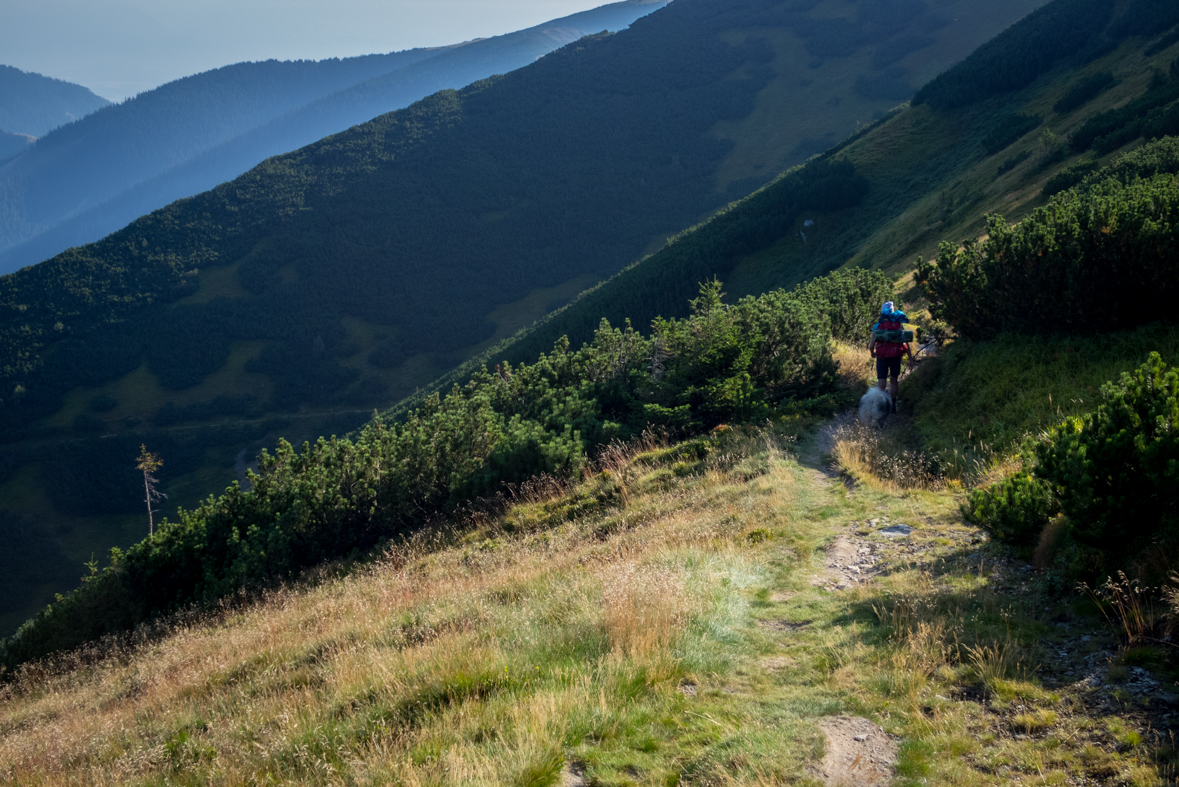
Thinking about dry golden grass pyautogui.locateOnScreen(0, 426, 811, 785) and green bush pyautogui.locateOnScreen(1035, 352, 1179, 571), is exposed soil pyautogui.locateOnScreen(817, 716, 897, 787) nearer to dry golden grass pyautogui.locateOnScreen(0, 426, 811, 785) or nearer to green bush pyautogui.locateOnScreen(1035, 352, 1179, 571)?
dry golden grass pyautogui.locateOnScreen(0, 426, 811, 785)

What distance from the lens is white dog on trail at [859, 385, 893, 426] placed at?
1220cm

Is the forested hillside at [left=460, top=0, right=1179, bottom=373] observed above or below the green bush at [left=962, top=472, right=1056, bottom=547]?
above

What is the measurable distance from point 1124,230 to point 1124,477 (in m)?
7.43

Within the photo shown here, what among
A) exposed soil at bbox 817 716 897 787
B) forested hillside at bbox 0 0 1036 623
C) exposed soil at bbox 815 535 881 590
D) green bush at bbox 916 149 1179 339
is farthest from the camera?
forested hillside at bbox 0 0 1036 623

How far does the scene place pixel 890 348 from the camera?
40.1ft

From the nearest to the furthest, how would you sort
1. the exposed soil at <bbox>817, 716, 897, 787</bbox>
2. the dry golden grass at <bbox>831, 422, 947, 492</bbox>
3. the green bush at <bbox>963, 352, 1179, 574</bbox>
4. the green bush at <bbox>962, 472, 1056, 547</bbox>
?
the exposed soil at <bbox>817, 716, 897, 787</bbox> → the green bush at <bbox>963, 352, 1179, 574</bbox> → the green bush at <bbox>962, 472, 1056, 547</bbox> → the dry golden grass at <bbox>831, 422, 947, 492</bbox>

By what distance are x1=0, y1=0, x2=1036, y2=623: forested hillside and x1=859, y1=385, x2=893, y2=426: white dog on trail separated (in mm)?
62173

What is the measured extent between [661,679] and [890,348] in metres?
10.1

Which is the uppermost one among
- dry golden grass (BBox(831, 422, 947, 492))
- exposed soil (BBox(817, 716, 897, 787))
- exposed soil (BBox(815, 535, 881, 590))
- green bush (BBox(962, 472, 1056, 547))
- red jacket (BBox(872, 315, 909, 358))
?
red jacket (BBox(872, 315, 909, 358))

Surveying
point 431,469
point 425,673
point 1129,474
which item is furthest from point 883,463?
point 431,469

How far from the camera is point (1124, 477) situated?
446cm

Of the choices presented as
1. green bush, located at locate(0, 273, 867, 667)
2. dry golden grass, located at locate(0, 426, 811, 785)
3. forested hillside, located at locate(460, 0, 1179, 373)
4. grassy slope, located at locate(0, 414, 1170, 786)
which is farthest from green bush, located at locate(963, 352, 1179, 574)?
forested hillside, located at locate(460, 0, 1179, 373)

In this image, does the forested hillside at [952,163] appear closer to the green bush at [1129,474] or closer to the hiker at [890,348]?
the hiker at [890,348]

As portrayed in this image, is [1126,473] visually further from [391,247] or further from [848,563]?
[391,247]
